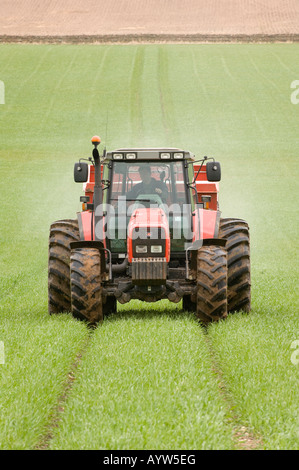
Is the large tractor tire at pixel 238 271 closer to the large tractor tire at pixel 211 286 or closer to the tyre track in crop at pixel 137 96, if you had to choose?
the large tractor tire at pixel 211 286

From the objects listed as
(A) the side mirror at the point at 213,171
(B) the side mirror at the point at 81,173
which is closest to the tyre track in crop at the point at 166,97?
(A) the side mirror at the point at 213,171

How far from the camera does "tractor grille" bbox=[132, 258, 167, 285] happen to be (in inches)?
359

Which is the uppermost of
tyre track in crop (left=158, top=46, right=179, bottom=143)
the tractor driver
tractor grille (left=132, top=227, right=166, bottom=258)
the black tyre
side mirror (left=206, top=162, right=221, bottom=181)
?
tyre track in crop (left=158, top=46, right=179, bottom=143)

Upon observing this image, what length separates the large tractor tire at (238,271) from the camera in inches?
384

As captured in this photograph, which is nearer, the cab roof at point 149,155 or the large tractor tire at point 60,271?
the large tractor tire at point 60,271

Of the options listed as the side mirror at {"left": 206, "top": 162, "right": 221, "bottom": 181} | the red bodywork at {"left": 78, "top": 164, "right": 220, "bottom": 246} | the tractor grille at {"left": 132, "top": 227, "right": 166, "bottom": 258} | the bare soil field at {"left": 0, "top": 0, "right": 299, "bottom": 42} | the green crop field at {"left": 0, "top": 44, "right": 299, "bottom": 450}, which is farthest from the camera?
the bare soil field at {"left": 0, "top": 0, "right": 299, "bottom": 42}

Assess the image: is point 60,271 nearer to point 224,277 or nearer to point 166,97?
point 224,277

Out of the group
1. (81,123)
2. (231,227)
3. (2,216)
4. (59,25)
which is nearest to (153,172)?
(231,227)

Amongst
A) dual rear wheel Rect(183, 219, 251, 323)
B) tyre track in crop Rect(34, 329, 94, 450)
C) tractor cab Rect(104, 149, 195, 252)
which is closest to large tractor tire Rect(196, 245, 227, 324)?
dual rear wheel Rect(183, 219, 251, 323)

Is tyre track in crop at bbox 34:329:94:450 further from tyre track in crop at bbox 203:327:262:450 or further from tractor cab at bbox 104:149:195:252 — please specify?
tractor cab at bbox 104:149:195:252

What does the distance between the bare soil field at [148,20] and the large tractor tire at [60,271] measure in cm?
4998

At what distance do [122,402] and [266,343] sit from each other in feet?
8.10

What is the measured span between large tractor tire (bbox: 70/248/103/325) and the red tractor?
0.04 feet
